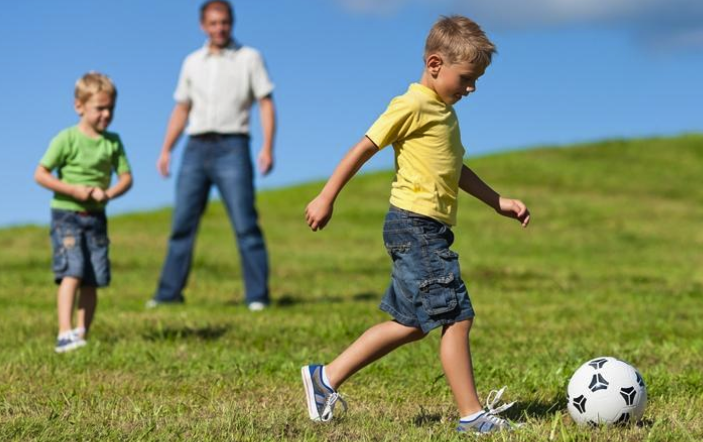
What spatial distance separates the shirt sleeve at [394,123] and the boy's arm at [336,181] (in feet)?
0.14

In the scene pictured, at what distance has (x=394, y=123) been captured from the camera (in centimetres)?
472

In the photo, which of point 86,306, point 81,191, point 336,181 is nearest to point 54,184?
point 81,191

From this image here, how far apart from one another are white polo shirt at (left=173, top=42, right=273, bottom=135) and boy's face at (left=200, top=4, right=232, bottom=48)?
12cm

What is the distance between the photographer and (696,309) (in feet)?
35.6

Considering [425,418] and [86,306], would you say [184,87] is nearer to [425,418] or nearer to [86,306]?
[86,306]

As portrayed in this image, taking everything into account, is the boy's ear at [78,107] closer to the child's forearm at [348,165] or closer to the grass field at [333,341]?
the grass field at [333,341]

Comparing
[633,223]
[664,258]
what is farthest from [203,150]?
[633,223]

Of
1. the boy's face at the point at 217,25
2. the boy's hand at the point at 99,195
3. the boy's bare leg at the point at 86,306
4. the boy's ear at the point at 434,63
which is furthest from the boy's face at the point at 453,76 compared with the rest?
the boy's face at the point at 217,25

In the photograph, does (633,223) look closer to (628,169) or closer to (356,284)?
(628,169)

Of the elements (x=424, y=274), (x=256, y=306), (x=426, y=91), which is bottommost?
(x=256, y=306)

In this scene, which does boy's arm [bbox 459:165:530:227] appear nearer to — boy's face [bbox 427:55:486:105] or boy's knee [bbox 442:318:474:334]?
boy's face [bbox 427:55:486:105]

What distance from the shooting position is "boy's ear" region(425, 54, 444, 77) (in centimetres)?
478

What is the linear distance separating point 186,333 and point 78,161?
5.84 ft

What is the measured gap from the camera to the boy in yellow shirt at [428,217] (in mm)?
4719
